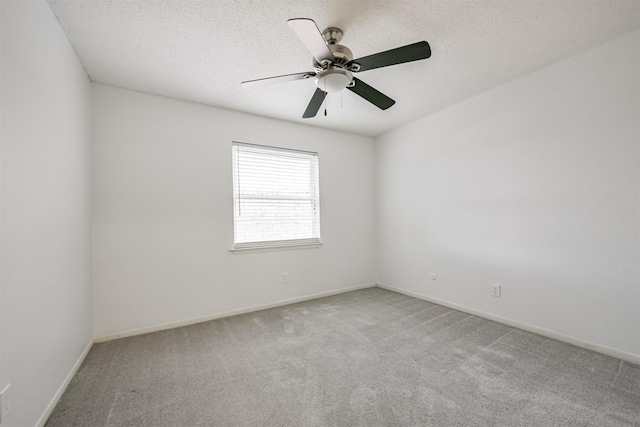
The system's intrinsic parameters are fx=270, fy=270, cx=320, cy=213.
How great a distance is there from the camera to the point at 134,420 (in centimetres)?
151

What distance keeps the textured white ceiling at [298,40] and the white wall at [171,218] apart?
0.35m

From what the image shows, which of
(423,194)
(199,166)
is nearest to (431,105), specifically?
(423,194)

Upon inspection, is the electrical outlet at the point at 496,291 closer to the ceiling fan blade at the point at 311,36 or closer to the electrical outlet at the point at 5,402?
the ceiling fan blade at the point at 311,36

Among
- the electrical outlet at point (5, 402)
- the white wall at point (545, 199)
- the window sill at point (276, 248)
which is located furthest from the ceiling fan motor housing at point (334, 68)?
the electrical outlet at point (5, 402)

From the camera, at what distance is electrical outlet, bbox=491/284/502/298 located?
282 centimetres

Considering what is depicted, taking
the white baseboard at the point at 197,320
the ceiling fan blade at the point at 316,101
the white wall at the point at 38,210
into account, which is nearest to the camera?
the white wall at the point at 38,210

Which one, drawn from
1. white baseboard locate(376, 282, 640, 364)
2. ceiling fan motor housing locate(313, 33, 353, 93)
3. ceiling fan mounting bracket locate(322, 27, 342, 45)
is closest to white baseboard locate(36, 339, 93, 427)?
ceiling fan motor housing locate(313, 33, 353, 93)

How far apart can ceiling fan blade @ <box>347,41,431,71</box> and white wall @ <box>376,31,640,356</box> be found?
1648 mm

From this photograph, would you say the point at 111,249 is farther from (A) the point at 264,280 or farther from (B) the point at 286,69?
(B) the point at 286,69

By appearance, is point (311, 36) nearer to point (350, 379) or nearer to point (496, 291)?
point (350, 379)

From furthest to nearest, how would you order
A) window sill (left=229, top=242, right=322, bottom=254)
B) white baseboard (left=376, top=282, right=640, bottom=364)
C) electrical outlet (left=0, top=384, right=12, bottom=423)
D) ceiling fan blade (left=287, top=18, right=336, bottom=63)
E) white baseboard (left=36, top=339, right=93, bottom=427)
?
window sill (left=229, top=242, right=322, bottom=254), white baseboard (left=376, top=282, right=640, bottom=364), white baseboard (left=36, top=339, right=93, bottom=427), ceiling fan blade (left=287, top=18, right=336, bottom=63), electrical outlet (left=0, top=384, right=12, bottom=423)

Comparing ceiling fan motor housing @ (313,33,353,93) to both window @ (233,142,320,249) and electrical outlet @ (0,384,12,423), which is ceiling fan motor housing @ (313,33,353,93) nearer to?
window @ (233,142,320,249)

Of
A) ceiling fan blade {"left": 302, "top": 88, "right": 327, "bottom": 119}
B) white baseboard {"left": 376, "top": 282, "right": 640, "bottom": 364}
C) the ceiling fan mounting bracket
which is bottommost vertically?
white baseboard {"left": 376, "top": 282, "right": 640, "bottom": 364}

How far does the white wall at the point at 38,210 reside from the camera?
1.23 meters
